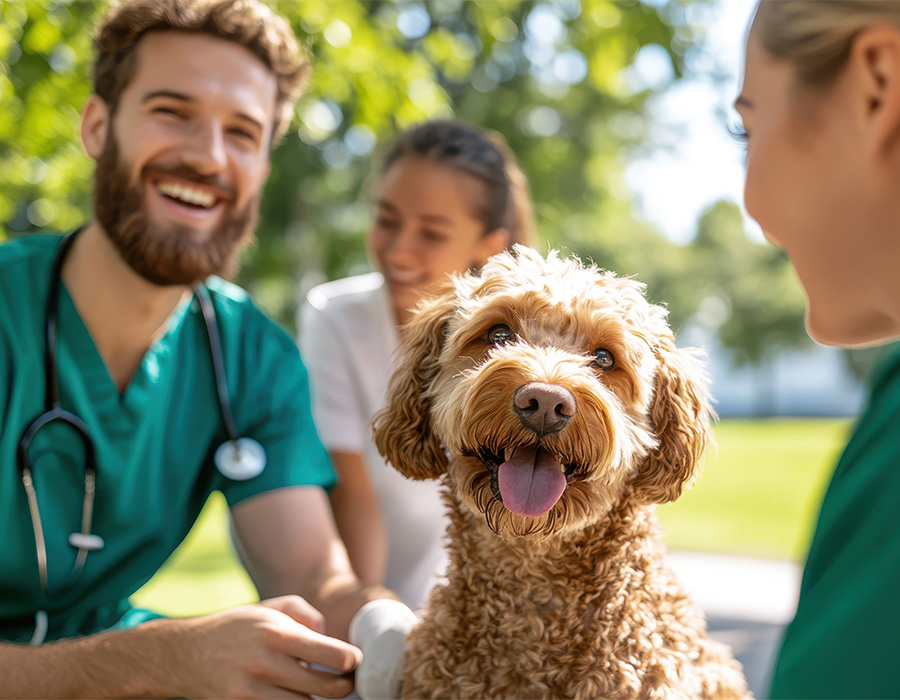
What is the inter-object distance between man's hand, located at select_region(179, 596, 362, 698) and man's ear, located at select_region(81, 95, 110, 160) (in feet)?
5.80

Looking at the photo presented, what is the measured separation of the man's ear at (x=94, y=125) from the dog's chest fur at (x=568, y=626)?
1.95 m

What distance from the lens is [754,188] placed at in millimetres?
1322

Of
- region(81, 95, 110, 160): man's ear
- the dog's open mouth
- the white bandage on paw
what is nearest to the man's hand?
the white bandage on paw

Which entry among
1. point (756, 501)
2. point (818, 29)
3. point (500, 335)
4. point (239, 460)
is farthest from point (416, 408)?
point (756, 501)

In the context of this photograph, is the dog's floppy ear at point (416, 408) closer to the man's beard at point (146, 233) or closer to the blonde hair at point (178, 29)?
the man's beard at point (146, 233)

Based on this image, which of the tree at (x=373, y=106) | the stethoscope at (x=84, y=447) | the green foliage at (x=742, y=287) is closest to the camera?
the stethoscope at (x=84, y=447)

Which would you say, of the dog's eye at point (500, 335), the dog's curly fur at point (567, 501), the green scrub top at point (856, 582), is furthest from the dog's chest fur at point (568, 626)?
the green scrub top at point (856, 582)

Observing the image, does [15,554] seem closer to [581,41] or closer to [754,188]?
[754,188]

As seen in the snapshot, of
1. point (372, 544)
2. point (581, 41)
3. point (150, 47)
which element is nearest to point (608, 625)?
point (372, 544)

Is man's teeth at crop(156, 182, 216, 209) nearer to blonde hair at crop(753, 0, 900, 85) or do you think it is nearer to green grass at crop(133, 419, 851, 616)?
green grass at crop(133, 419, 851, 616)

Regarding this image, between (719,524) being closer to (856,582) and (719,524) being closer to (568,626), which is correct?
(568,626)

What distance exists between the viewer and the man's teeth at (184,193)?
2.65 m

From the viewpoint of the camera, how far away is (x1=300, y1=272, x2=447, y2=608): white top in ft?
10.4

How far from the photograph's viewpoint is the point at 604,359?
1723 millimetres
